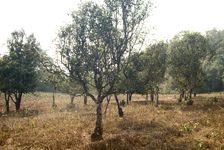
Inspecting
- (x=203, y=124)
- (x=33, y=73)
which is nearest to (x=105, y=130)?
(x=203, y=124)

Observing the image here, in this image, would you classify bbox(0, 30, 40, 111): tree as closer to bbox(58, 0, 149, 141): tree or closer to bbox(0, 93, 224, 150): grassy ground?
bbox(0, 93, 224, 150): grassy ground

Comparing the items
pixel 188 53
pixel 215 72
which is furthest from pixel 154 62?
pixel 215 72

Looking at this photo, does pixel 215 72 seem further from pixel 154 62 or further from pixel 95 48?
pixel 95 48

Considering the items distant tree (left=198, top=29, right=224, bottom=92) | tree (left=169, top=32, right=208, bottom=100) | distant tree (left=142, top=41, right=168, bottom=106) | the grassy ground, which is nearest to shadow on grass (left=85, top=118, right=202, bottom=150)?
the grassy ground

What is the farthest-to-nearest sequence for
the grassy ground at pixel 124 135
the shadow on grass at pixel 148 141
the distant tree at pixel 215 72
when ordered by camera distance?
the distant tree at pixel 215 72, the grassy ground at pixel 124 135, the shadow on grass at pixel 148 141

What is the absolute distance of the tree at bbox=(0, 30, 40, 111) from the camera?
185ft

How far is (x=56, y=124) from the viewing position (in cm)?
3628

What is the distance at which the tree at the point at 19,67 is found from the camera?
2226 inches

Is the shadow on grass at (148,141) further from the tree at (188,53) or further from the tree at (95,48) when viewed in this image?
the tree at (188,53)

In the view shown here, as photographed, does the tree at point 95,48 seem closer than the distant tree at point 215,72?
Yes

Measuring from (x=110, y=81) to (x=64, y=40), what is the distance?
5299 mm

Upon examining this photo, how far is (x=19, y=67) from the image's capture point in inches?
2255

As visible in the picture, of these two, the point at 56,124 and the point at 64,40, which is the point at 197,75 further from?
the point at 64,40

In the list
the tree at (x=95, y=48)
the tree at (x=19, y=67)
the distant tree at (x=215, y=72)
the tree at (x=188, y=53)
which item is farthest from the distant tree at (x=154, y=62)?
the distant tree at (x=215, y=72)
